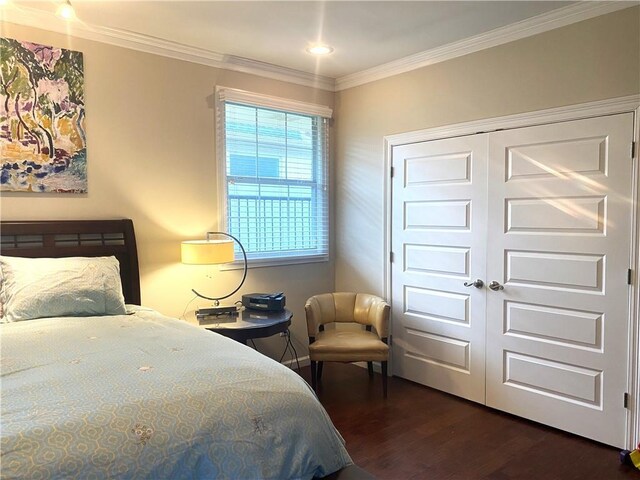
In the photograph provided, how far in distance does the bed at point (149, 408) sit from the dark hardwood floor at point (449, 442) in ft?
3.75

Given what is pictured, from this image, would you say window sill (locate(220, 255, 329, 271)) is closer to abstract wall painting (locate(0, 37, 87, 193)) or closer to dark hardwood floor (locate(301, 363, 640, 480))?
dark hardwood floor (locate(301, 363, 640, 480))

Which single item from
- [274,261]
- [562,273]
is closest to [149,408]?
[562,273]

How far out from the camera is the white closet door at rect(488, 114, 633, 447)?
273cm

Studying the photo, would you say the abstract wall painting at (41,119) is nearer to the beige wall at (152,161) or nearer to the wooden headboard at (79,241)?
the beige wall at (152,161)

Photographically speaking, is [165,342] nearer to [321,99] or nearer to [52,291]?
[52,291]

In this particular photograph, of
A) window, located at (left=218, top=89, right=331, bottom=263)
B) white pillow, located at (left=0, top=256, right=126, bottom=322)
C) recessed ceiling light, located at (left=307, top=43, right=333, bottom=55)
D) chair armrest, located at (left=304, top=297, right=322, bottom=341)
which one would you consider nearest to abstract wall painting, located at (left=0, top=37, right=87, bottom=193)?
white pillow, located at (left=0, top=256, right=126, bottom=322)

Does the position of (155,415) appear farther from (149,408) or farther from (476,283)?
(476,283)

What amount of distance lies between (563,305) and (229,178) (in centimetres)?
256

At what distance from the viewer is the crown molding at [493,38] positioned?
2742 mm

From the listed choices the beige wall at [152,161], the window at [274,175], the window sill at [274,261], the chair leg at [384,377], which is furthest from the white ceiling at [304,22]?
the chair leg at [384,377]

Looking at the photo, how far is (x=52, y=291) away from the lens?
8.13 feet

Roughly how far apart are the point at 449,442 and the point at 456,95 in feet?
7.84

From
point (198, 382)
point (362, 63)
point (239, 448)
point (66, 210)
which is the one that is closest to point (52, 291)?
point (66, 210)

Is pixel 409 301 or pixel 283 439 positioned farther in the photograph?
pixel 409 301
